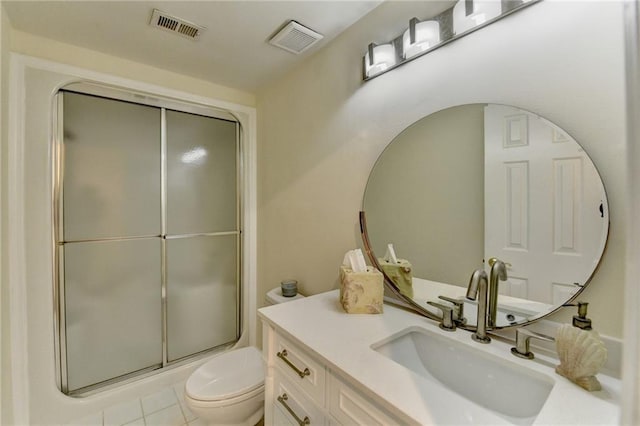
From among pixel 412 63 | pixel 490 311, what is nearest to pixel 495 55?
pixel 412 63

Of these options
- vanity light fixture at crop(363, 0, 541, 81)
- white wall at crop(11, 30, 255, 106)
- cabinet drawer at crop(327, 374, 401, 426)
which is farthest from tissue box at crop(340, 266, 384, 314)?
white wall at crop(11, 30, 255, 106)

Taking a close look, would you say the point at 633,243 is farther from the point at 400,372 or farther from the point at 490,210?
the point at 490,210

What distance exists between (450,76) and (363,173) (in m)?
0.58

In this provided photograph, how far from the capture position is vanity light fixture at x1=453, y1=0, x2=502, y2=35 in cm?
97

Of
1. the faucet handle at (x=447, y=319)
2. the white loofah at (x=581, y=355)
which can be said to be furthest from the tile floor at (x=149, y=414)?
the white loofah at (x=581, y=355)

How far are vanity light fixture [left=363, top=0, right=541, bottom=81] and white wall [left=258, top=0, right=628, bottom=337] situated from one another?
3cm

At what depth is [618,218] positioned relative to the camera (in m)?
0.75

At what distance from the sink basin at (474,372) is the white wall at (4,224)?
1.88m

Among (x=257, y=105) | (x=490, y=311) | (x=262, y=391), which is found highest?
(x=257, y=105)

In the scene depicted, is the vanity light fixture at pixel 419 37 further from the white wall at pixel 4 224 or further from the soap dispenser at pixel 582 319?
the white wall at pixel 4 224

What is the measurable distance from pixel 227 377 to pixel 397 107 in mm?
1738

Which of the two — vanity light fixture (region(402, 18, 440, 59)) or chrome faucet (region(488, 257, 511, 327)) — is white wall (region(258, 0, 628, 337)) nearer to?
vanity light fixture (region(402, 18, 440, 59))

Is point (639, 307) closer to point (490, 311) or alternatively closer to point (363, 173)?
point (490, 311)

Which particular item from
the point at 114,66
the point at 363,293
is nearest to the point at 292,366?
the point at 363,293
